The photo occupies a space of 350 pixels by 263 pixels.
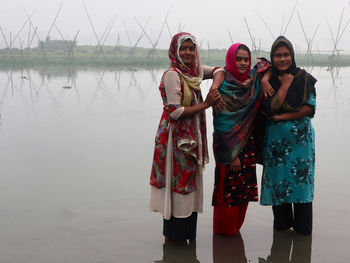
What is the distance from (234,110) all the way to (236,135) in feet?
0.45

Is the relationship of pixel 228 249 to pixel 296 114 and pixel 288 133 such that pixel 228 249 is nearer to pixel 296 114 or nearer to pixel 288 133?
pixel 288 133

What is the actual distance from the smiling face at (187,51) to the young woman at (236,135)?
20cm

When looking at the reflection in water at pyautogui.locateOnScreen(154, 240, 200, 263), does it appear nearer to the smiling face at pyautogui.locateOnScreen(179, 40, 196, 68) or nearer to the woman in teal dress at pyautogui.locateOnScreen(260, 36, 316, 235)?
the woman in teal dress at pyautogui.locateOnScreen(260, 36, 316, 235)

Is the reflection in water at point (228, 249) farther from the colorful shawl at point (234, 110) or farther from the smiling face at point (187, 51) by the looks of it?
the smiling face at point (187, 51)

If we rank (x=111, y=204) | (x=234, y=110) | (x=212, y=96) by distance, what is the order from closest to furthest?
(x=212, y=96), (x=234, y=110), (x=111, y=204)

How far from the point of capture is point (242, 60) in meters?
2.35

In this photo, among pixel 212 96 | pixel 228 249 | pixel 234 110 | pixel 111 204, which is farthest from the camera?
pixel 111 204

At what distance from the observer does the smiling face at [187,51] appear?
2.31m

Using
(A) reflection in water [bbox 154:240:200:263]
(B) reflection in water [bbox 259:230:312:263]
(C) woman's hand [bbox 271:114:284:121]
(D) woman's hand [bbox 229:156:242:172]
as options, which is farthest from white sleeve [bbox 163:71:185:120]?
(B) reflection in water [bbox 259:230:312:263]

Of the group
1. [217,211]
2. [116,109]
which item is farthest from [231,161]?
[116,109]

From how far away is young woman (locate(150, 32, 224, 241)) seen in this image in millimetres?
2299

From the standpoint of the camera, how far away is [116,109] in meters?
7.89

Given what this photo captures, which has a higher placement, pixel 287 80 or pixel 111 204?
pixel 287 80

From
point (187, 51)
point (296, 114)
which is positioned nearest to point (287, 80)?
point (296, 114)
